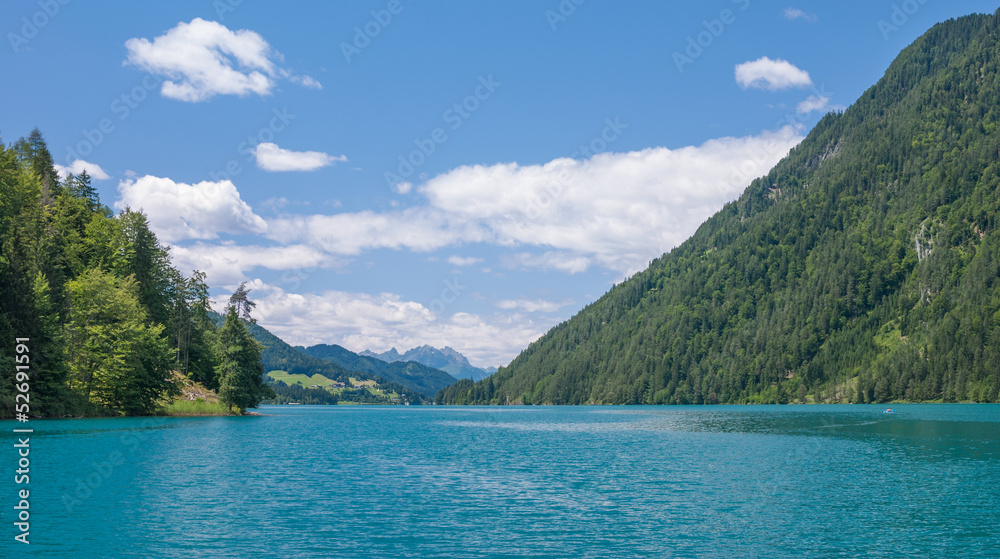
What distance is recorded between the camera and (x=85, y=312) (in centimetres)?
10388

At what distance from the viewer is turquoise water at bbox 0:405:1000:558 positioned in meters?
31.3

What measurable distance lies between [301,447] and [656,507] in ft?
179

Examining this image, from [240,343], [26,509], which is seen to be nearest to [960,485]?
[26,509]

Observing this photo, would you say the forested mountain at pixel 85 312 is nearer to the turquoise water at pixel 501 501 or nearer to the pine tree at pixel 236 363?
the pine tree at pixel 236 363

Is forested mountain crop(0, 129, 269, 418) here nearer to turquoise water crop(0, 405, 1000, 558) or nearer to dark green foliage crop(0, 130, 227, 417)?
dark green foliage crop(0, 130, 227, 417)

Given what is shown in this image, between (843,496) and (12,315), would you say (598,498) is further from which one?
(12,315)

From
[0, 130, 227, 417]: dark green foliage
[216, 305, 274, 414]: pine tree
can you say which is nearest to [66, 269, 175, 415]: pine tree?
[0, 130, 227, 417]: dark green foliage

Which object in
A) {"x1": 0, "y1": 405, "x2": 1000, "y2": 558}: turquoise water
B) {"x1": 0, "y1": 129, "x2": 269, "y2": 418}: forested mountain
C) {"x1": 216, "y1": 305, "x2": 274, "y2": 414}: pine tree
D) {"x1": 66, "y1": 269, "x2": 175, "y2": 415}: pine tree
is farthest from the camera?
{"x1": 216, "y1": 305, "x2": 274, "y2": 414}: pine tree

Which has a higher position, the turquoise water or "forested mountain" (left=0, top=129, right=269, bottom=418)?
"forested mountain" (left=0, top=129, right=269, bottom=418)

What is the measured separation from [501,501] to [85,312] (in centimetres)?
9156

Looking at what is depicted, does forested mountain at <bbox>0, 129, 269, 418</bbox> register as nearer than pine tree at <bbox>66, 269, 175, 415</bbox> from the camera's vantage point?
Yes

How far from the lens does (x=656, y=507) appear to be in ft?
136

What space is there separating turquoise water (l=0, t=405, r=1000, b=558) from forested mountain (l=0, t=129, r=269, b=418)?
60.4 feet

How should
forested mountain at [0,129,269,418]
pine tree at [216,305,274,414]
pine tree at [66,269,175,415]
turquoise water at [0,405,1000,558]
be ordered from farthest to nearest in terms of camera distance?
1. pine tree at [216,305,274,414]
2. pine tree at [66,269,175,415]
3. forested mountain at [0,129,269,418]
4. turquoise water at [0,405,1000,558]
